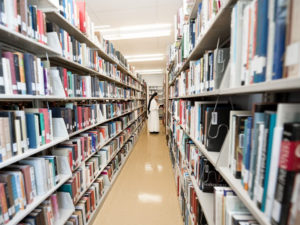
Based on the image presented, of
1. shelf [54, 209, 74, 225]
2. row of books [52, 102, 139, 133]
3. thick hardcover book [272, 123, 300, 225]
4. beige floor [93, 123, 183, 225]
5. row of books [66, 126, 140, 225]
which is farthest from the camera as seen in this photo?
beige floor [93, 123, 183, 225]

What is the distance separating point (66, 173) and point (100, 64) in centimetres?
159

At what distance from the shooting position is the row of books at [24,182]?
2.65 ft

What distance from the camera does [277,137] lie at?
1.31ft

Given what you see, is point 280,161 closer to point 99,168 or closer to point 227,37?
point 227,37

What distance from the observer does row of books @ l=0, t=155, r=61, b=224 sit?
0.81 meters

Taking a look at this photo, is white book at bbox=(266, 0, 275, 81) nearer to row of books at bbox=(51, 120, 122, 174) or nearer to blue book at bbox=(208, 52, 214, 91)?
blue book at bbox=(208, 52, 214, 91)

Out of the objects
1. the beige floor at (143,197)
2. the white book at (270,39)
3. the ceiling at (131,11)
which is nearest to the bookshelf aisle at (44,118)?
the beige floor at (143,197)

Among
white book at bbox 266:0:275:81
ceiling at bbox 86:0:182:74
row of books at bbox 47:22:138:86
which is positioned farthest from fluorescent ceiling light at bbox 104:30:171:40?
white book at bbox 266:0:275:81

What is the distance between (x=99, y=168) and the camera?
2119mm

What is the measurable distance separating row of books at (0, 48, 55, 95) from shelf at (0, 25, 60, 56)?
9cm

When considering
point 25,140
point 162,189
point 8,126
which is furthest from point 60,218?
point 162,189

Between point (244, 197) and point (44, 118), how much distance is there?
131cm

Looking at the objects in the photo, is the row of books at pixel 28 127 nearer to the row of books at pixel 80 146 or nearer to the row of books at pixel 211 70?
the row of books at pixel 80 146

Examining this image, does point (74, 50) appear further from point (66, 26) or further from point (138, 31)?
point (138, 31)
